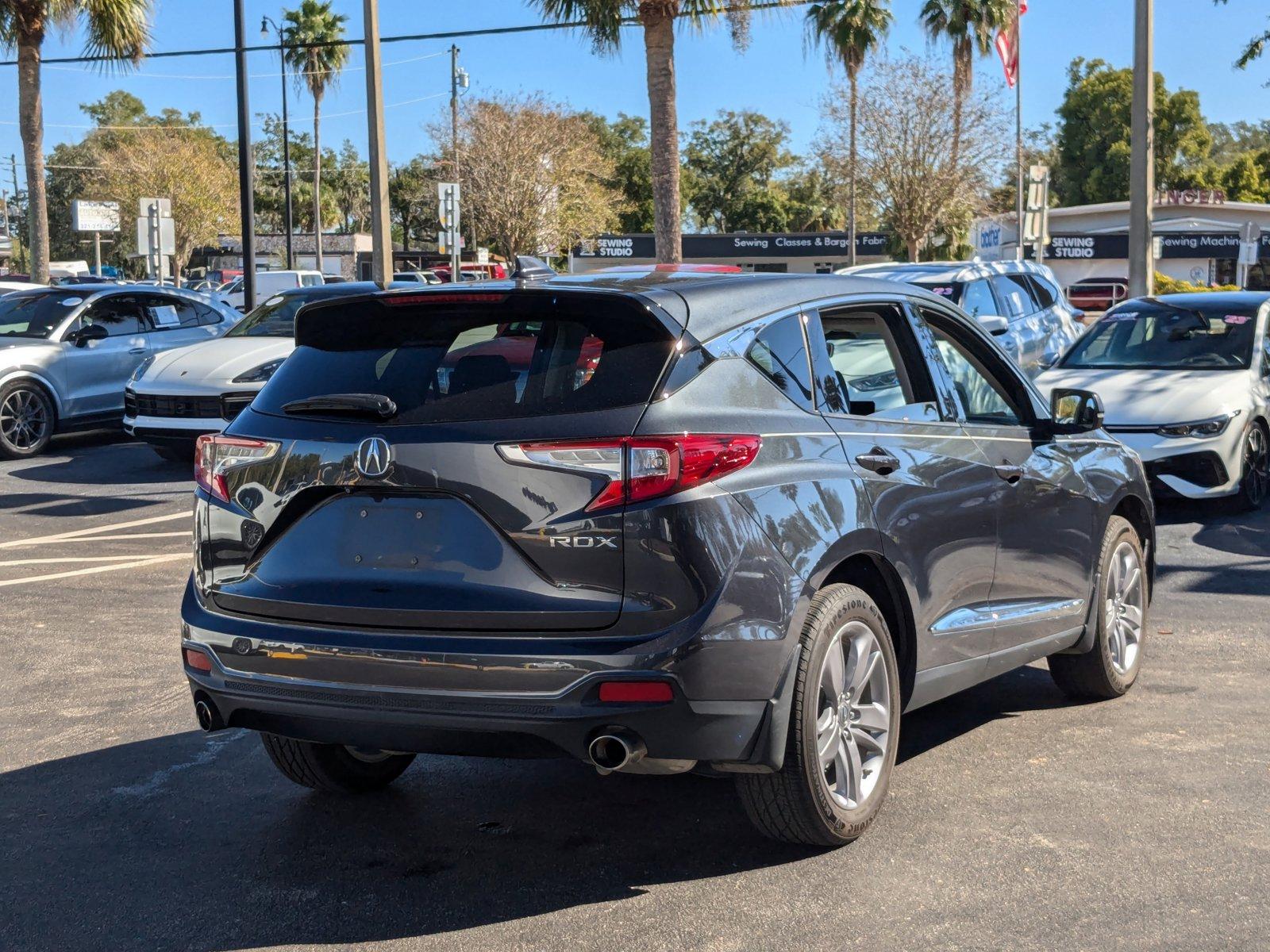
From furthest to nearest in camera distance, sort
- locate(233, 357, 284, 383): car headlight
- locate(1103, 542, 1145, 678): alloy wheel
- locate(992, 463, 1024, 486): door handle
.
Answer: locate(233, 357, 284, 383): car headlight → locate(1103, 542, 1145, 678): alloy wheel → locate(992, 463, 1024, 486): door handle

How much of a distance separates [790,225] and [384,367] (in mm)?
86623

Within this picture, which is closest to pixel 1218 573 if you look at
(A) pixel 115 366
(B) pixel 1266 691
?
(B) pixel 1266 691

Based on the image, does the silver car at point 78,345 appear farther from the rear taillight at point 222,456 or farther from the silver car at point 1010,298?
the rear taillight at point 222,456

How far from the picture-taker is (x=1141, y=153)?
20.0 meters

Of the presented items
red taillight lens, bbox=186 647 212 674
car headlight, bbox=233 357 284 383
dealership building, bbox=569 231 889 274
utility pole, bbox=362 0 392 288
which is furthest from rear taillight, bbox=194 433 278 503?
dealership building, bbox=569 231 889 274

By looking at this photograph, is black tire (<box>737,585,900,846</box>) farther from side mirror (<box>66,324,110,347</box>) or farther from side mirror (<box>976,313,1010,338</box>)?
side mirror (<box>66,324,110,347</box>)

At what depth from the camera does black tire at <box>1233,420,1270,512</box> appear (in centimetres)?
1123

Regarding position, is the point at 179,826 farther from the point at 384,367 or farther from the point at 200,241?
the point at 200,241

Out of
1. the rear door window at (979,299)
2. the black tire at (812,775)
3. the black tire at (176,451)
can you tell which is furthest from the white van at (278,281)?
the black tire at (812,775)

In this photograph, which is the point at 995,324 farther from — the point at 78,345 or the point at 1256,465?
the point at 78,345

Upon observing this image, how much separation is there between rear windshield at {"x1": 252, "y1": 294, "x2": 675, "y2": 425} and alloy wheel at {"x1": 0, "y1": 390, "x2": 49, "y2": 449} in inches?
472

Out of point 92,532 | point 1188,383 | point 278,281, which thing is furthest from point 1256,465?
point 278,281

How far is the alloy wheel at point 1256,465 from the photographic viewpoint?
11258mm

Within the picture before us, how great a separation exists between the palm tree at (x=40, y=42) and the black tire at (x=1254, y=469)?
21.9 metres
